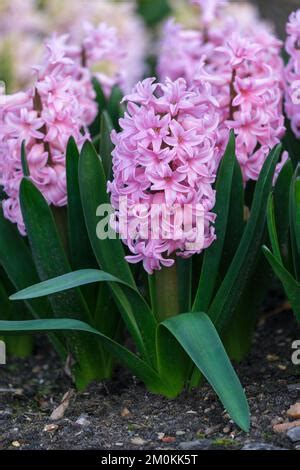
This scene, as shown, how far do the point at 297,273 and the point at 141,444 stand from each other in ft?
2.02

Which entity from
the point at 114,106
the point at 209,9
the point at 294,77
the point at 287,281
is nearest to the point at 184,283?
the point at 287,281

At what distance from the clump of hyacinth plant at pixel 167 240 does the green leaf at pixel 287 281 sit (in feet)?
0.37

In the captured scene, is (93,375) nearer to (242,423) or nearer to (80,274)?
(80,274)

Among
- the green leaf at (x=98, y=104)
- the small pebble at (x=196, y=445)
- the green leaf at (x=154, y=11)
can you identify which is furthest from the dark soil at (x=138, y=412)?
the green leaf at (x=154, y=11)

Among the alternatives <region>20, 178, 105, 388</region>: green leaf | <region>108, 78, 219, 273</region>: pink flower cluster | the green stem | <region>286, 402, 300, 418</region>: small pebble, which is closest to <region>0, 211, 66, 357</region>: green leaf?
<region>20, 178, 105, 388</region>: green leaf

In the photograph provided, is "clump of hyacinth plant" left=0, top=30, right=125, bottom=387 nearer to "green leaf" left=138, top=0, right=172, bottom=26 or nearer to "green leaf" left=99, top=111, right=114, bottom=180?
"green leaf" left=99, top=111, right=114, bottom=180

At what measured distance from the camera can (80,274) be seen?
2.10 metres

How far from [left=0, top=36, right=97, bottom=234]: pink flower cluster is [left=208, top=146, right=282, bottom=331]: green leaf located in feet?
1.77

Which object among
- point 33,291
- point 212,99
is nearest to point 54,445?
point 33,291

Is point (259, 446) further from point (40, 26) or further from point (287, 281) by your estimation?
point (40, 26)

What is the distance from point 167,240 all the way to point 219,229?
0.20m

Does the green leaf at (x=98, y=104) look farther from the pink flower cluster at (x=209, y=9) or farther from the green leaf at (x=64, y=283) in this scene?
the green leaf at (x=64, y=283)

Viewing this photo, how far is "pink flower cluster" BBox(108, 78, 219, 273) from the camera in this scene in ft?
6.82

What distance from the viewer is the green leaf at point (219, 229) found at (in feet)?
7.35
